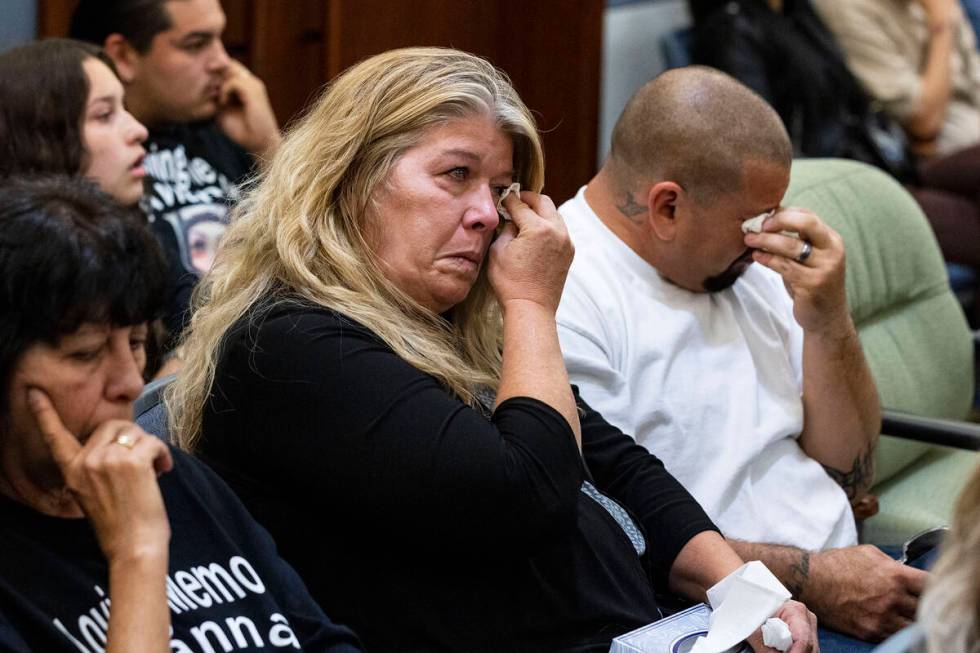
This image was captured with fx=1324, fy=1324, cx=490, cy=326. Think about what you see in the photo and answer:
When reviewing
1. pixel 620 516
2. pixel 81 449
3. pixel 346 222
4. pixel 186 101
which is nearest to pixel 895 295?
pixel 620 516

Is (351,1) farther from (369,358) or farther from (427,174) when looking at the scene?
(369,358)

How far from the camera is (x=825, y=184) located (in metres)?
2.50

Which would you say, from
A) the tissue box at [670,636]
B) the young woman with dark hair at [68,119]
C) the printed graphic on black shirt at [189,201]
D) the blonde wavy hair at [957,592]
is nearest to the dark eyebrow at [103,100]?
the young woman with dark hair at [68,119]

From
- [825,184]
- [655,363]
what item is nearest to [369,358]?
[655,363]

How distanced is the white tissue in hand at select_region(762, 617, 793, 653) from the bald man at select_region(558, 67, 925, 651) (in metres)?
0.34

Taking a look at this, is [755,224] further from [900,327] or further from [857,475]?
[900,327]

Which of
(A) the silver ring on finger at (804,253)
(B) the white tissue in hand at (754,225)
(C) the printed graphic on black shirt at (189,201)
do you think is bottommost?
(C) the printed graphic on black shirt at (189,201)

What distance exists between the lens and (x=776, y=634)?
60.1 inches

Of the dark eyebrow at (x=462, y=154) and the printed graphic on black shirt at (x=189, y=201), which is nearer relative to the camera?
the dark eyebrow at (x=462, y=154)

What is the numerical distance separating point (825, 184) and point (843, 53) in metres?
1.90

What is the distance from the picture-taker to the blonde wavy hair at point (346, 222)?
1.52 meters

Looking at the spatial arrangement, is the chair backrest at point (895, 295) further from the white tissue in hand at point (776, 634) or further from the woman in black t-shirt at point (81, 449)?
the woman in black t-shirt at point (81, 449)

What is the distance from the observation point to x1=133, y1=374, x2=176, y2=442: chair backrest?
1594 millimetres

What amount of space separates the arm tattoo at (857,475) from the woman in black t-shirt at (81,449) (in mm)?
1150
